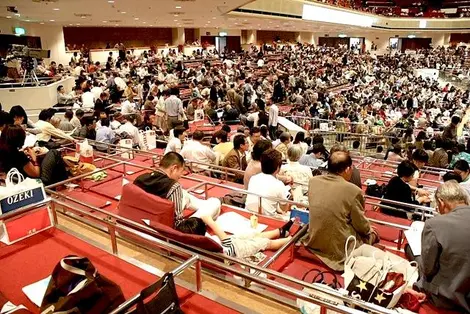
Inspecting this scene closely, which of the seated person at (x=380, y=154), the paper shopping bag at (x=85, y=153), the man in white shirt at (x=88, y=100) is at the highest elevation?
the man in white shirt at (x=88, y=100)

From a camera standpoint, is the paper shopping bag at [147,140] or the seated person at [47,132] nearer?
the seated person at [47,132]

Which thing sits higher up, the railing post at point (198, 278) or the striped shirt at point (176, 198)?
the striped shirt at point (176, 198)

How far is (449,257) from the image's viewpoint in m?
2.46

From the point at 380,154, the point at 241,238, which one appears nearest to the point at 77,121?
the point at 241,238

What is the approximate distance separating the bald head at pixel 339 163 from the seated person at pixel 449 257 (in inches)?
31.2

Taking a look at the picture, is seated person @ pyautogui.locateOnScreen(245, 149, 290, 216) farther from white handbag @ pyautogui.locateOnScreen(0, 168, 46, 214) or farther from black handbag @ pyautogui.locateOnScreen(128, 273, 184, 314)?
white handbag @ pyautogui.locateOnScreen(0, 168, 46, 214)

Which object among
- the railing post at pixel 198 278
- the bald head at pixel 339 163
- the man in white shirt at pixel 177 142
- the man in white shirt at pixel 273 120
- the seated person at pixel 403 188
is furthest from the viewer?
the man in white shirt at pixel 273 120

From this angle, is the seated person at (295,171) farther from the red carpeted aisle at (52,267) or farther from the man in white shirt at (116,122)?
the man in white shirt at (116,122)

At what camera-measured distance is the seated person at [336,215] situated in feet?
9.83

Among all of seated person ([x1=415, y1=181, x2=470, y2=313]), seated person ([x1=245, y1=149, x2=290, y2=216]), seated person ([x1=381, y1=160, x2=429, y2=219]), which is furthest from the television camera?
seated person ([x1=415, y1=181, x2=470, y2=313])

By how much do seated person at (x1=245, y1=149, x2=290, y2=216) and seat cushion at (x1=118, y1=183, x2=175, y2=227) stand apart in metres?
1.14

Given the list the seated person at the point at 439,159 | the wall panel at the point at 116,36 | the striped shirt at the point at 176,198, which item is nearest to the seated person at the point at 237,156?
the striped shirt at the point at 176,198

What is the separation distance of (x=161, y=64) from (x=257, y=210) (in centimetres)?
1707

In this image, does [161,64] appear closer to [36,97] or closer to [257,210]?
[36,97]
